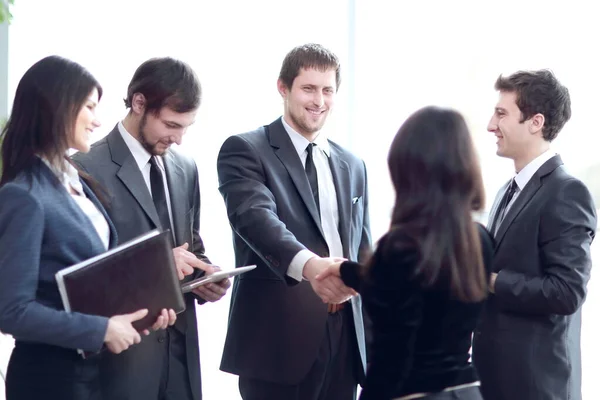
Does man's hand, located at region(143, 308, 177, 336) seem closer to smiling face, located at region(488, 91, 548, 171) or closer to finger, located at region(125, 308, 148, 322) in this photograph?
finger, located at region(125, 308, 148, 322)

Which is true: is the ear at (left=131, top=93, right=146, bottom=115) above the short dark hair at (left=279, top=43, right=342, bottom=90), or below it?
below

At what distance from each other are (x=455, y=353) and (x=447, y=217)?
29 centimetres

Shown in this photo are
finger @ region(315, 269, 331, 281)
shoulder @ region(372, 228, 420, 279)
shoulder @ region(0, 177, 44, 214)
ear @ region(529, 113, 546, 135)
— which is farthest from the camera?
ear @ region(529, 113, 546, 135)

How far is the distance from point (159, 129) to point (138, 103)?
11cm

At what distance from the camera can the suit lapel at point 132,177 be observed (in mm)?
2273

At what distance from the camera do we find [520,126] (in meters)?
2.45

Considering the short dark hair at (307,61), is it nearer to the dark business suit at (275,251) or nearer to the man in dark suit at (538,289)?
the dark business suit at (275,251)

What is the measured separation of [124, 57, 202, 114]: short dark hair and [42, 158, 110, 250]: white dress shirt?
0.47m

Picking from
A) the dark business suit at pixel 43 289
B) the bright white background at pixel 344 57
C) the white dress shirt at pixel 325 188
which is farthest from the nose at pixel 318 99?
the bright white background at pixel 344 57

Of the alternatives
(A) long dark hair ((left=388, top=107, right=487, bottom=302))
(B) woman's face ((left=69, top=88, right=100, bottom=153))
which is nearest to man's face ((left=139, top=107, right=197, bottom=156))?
(B) woman's face ((left=69, top=88, right=100, bottom=153))

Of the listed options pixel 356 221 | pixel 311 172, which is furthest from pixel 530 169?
pixel 311 172

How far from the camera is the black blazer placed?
1650 millimetres

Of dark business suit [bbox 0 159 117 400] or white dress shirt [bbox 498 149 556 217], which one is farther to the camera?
→ white dress shirt [bbox 498 149 556 217]

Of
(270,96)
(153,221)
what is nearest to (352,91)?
(270,96)
